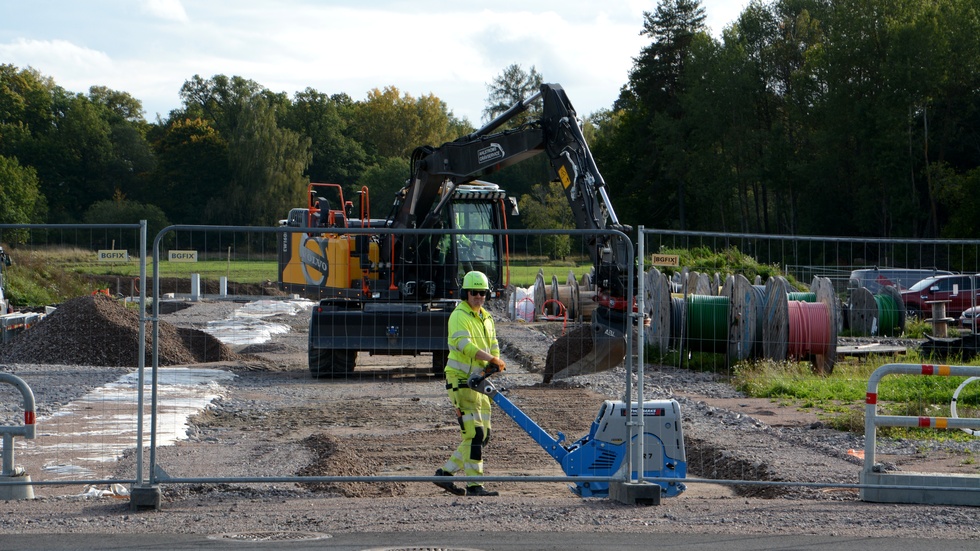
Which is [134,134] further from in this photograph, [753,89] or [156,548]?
[156,548]

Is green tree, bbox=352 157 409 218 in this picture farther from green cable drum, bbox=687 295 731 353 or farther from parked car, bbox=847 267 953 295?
green cable drum, bbox=687 295 731 353

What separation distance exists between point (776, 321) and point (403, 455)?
7.91 meters

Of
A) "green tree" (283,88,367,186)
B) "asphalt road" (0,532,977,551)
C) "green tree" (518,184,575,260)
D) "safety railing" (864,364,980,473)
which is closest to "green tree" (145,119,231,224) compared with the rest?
"green tree" (283,88,367,186)

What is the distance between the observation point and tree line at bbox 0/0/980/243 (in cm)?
5166

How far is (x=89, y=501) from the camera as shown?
8070 mm

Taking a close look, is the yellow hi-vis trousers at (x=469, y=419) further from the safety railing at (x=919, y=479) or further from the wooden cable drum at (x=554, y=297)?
the wooden cable drum at (x=554, y=297)

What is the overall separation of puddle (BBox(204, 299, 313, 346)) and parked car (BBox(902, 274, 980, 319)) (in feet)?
55.2

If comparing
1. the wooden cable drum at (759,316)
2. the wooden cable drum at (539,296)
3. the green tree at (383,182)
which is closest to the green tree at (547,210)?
the green tree at (383,182)

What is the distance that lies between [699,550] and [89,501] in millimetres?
4704

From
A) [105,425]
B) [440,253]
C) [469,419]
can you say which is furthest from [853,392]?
[105,425]

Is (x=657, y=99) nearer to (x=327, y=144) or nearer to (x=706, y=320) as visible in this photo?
(x=327, y=144)

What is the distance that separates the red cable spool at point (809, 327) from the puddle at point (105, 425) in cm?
920

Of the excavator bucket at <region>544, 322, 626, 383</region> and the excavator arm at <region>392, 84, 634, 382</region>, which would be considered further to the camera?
the excavator bucket at <region>544, 322, 626, 383</region>

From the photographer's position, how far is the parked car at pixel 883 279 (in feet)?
88.0
